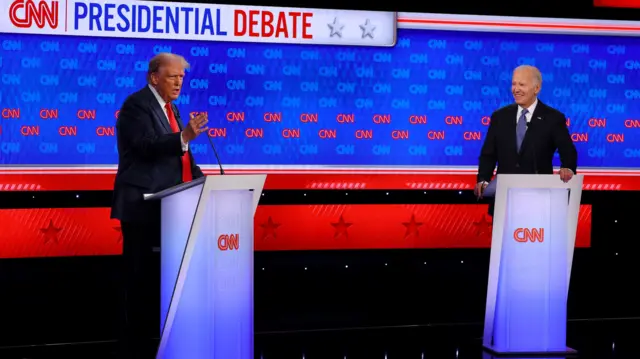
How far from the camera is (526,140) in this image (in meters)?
5.76

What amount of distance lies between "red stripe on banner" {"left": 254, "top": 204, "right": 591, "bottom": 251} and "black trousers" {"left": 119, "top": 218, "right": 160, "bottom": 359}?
6.30 feet

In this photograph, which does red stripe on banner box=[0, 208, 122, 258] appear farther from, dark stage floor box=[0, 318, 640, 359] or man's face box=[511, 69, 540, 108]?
man's face box=[511, 69, 540, 108]

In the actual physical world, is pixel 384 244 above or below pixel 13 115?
below

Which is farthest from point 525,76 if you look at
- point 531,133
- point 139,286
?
point 139,286

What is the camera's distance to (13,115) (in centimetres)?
606

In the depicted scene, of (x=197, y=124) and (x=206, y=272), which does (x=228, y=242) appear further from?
(x=197, y=124)

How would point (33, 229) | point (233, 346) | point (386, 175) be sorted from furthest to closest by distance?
point (386, 175) < point (33, 229) < point (233, 346)

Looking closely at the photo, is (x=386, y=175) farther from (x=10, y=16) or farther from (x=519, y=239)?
(x=10, y=16)

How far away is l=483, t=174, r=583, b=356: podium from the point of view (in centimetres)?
514

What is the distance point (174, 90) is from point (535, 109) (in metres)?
2.34

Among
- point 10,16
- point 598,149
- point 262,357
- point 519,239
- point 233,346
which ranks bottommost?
point 262,357

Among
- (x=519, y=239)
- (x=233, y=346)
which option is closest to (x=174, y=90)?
(x=233, y=346)

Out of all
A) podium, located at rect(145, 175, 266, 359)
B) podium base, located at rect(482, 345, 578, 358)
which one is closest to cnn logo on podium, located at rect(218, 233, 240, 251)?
podium, located at rect(145, 175, 266, 359)

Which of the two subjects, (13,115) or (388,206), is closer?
(13,115)
